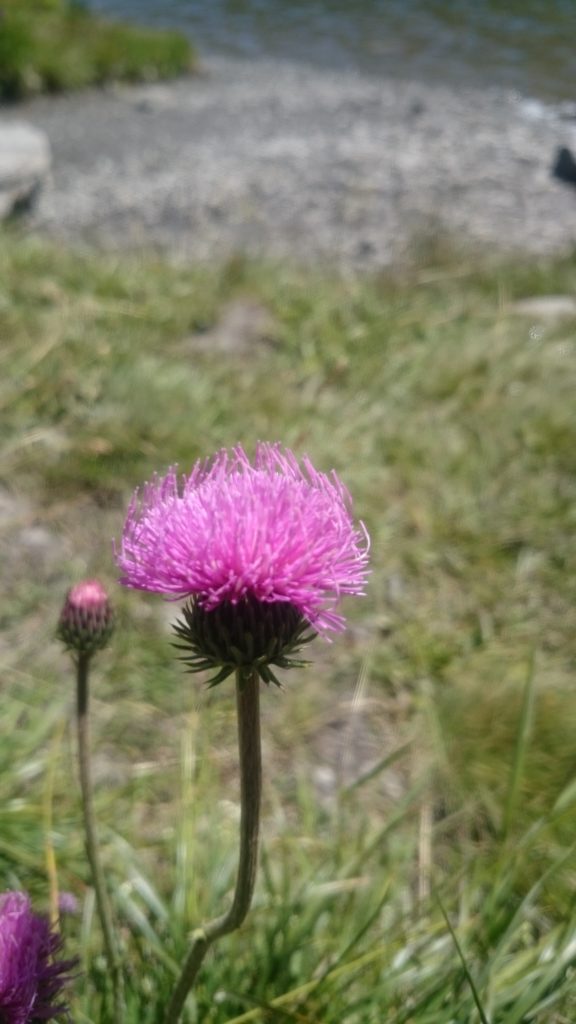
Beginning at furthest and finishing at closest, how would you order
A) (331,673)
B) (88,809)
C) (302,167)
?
1. (302,167)
2. (331,673)
3. (88,809)

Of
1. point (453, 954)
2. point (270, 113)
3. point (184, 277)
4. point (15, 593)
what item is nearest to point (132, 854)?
point (453, 954)

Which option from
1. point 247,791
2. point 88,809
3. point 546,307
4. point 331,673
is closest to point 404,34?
point 546,307

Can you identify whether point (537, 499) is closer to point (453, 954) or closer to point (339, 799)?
point (339, 799)

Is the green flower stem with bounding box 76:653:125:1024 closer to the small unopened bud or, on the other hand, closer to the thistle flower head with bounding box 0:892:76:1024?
the small unopened bud

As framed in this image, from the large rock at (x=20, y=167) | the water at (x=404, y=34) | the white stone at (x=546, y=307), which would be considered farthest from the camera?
the water at (x=404, y=34)

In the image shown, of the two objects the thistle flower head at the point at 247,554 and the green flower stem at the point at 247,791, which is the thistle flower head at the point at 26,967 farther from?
the thistle flower head at the point at 247,554

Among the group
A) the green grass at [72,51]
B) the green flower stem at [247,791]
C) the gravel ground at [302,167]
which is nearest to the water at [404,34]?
the gravel ground at [302,167]

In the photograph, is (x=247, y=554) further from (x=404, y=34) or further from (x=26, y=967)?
(x=404, y=34)
